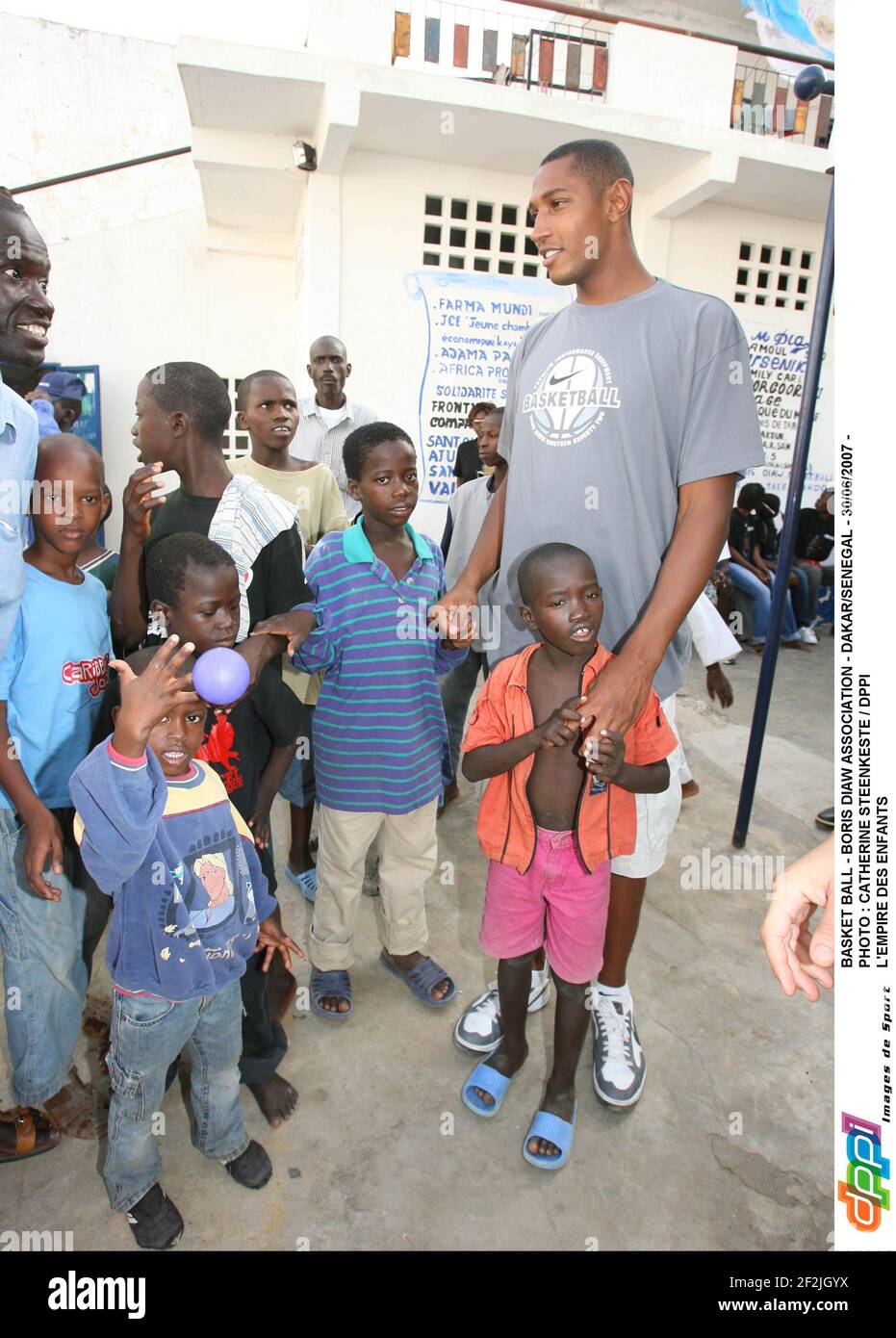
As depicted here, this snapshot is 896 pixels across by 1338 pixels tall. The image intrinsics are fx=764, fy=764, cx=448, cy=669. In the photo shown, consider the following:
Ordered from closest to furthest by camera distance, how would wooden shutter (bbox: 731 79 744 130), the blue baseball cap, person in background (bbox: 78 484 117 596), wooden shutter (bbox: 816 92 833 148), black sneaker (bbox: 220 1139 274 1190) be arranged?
black sneaker (bbox: 220 1139 274 1190)
person in background (bbox: 78 484 117 596)
the blue baseball cap
wooden shutter (bbox: 731 79 744 130)
wooden shutter (bbox: 816 92 833 148)

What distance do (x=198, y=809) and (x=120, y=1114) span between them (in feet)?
2.08

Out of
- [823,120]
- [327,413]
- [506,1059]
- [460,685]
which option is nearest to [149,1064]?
[506,1059]

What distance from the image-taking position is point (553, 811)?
1816mm

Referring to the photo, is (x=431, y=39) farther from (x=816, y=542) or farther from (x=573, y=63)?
(x=816, y=542)

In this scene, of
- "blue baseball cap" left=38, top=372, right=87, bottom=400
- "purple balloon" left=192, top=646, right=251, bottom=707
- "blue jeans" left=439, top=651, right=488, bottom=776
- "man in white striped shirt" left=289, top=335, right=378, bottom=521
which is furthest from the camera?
"blue baseball cap" left=38, top=372, right=87, bottom=400

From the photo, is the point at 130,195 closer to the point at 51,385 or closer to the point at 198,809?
the point at 51,385

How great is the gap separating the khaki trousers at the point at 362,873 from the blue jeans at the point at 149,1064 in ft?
1.91

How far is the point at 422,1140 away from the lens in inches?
72.1

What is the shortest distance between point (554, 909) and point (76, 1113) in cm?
124

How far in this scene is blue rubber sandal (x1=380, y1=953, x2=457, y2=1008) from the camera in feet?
7.54

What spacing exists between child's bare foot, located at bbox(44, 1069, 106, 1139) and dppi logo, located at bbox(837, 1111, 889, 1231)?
1.65 m

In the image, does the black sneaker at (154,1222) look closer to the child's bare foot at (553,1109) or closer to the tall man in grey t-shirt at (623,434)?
the child's bare foot at (553,1109)

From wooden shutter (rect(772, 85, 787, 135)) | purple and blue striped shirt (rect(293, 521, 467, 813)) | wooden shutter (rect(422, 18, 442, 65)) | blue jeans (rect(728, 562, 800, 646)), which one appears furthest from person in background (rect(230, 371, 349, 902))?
wooden shutter (rect(772, 85, 787, 135))

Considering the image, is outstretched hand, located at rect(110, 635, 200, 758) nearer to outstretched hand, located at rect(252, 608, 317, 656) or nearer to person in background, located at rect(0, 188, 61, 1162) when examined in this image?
person in background, located at rect(0, 188, 61, 1162)
